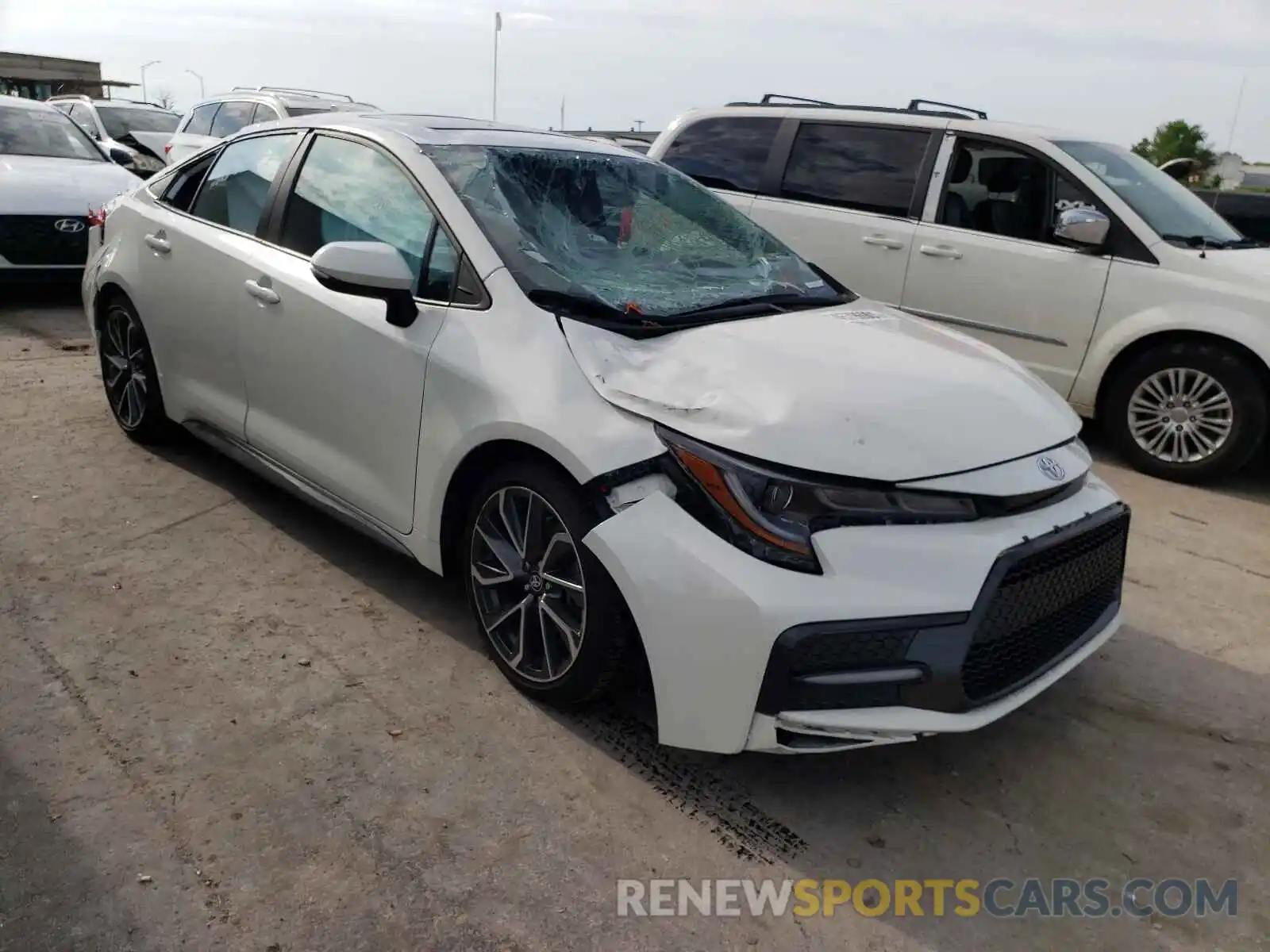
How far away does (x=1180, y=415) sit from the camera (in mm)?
5629

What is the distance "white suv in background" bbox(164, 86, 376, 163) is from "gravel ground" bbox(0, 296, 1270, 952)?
7865mm

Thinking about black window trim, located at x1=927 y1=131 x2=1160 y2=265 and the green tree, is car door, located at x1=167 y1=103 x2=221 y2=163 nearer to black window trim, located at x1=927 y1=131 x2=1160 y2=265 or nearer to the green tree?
black window trim, located at x1=927 y1=131 x2=1160 y2=265

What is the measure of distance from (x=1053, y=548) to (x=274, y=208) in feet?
10.0

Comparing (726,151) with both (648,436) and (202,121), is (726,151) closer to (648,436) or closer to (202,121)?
(648,436)

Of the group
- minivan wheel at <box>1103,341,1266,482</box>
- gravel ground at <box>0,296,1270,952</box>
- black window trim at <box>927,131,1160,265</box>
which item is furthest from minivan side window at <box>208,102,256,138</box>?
minivan wheel at <box>1103,341,1266,482</box>

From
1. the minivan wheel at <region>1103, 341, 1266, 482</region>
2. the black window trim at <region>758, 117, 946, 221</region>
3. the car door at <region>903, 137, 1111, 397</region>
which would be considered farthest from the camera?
the black window trim at <region>758, 117, 946, 221</region>

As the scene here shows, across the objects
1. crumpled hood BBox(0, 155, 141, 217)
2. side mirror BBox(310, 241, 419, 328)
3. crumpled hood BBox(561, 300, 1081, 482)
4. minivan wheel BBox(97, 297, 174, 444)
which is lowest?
minivan wheel BBox(97, 297, 174, 444)

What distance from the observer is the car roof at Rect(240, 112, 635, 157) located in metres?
3.66

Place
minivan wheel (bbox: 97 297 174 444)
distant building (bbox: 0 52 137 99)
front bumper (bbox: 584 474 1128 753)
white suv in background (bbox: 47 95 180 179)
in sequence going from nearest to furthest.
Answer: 1. front bumper (bbox: 584 474 1128 753)
2. minivan wheel (bbox: 97 297 174 444)
3. white suv in background (bbox: 47 95 180 179)
4. distant building (bbox: 0 52 137 99)

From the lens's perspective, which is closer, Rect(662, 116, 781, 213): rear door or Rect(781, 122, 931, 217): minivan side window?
Rect(781, 122, 931, 217): minivan side window

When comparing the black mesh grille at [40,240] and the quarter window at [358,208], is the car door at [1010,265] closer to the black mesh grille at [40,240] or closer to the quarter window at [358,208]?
the quarter window at [358,208]

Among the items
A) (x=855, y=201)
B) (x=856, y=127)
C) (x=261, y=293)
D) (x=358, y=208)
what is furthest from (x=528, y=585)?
(x=856, y=127)

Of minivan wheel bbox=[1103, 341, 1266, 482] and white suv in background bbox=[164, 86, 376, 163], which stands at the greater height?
white suv in background bbox=[164, 86, 376, 163]

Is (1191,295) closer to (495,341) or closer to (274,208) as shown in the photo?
(495,341)
